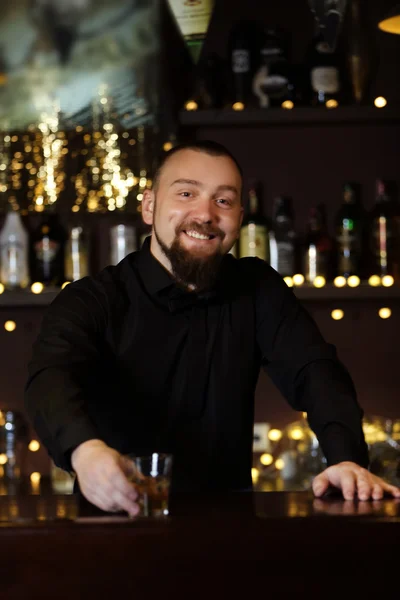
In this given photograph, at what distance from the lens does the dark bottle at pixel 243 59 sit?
2.62 m

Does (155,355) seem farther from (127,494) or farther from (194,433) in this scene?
(127,494)

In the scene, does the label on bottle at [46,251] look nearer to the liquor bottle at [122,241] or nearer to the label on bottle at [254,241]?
the liquor bottle at [122,241]

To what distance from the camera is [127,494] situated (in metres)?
1.13

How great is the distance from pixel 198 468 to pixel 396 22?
1.02 metres

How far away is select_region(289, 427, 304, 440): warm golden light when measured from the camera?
106 inches

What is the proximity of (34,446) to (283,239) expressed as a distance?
37.4 inches

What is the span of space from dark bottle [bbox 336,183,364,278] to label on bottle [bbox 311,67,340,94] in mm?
270

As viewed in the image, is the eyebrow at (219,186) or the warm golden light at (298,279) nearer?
the eyebrow at (219,186)

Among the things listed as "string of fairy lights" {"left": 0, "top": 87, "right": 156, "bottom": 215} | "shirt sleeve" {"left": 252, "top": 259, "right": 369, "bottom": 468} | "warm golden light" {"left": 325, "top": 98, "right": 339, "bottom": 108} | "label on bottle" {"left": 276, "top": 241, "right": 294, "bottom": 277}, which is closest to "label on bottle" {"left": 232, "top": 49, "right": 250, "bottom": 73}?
"warm golden light" {"left": 325, "top": 98, "right": 339, "bottom": 108}

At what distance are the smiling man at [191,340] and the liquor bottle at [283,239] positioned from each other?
80 centimetres

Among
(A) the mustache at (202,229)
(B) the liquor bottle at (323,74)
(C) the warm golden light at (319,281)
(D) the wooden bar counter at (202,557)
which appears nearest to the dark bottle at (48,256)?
(C) the warm golden light at (319,281)

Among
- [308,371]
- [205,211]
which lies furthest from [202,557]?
[205,211]

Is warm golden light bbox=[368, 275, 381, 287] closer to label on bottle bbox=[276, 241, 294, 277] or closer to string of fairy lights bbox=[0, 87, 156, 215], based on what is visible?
label on bottle bbox=[276, 241, 294, 277]

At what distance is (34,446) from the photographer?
279cm
